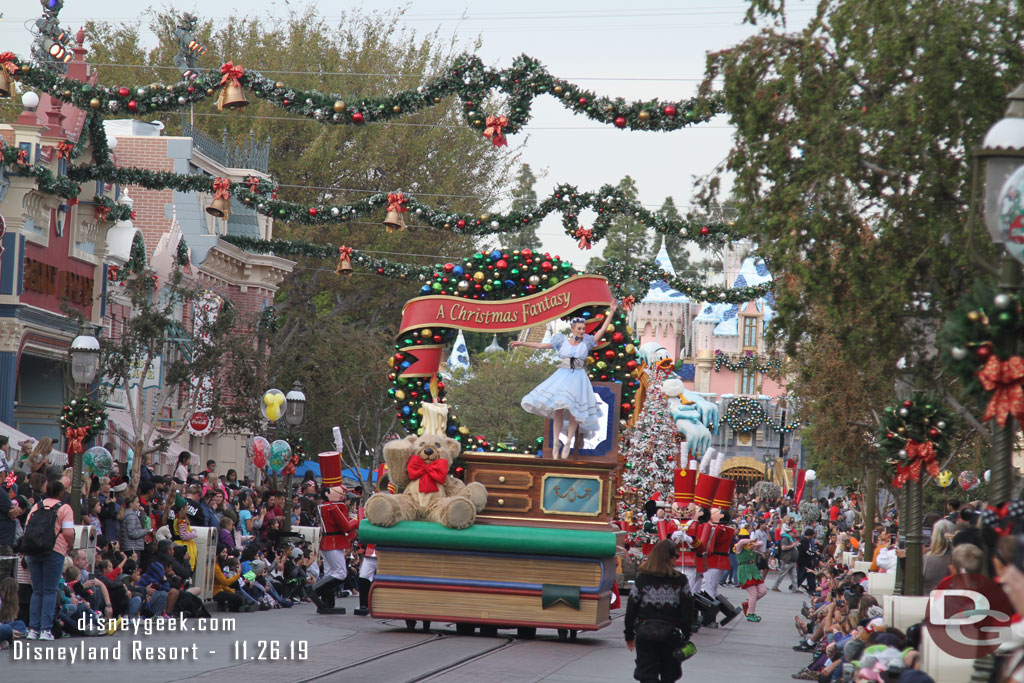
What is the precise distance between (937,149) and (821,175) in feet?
3.48

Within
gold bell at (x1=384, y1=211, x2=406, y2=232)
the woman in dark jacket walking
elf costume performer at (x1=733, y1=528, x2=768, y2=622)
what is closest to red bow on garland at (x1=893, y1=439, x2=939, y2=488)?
the woman in dark jacket walking

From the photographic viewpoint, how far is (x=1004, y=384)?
27.0ft

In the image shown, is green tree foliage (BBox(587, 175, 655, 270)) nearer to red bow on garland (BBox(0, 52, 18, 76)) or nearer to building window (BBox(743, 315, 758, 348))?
building window (BBox(743, 315, 758, 348))

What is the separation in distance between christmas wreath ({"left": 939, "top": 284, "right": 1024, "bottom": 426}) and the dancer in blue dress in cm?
993

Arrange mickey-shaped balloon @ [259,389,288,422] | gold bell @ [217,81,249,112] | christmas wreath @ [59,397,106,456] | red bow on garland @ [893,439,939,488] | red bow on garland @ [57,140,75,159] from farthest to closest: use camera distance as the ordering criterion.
→ mickey-shaped balloon @ [259,389,288,422]
red bow on garland @ [57,140,75,159]
gold bell @ [217,81,249,112]
christmas wreath @ [59,397,106,456]
red bow on garland @ [893,439,939,488]

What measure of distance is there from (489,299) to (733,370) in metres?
74.0

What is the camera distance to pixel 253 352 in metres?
32.8

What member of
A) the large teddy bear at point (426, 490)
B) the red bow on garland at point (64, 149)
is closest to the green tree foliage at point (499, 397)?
the red bow on garland at point (64, 149)

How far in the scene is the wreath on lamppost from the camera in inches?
782

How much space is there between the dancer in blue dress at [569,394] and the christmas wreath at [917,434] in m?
4.67

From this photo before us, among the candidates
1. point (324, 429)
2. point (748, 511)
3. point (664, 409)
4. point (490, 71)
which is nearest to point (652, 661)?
point (490, 71)

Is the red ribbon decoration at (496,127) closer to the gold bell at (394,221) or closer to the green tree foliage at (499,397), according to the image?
the gold bell at (394,221)

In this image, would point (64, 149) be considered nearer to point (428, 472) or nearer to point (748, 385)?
point (428, 472)

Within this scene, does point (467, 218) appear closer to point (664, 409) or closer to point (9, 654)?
point (9, 654)
